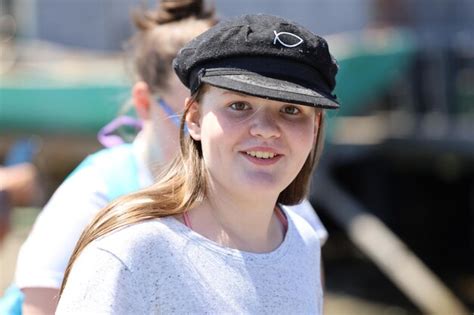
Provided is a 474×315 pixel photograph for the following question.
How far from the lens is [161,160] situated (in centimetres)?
251

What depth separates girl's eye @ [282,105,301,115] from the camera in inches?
72.1

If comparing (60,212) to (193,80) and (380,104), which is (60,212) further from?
(380,104)

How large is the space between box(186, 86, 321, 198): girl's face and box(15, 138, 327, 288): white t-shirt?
545mm

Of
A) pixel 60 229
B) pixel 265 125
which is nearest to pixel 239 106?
pixel 265 125

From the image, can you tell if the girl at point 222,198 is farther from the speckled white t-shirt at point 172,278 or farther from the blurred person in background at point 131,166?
the blurred person in background at point 131,166

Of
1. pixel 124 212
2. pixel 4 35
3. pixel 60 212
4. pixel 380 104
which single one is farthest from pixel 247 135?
pixel 4 35

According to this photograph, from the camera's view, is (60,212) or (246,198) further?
(60,212)

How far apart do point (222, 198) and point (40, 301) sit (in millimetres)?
596

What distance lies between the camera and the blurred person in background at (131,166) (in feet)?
7.32

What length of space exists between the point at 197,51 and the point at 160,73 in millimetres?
833

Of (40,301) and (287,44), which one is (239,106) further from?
(40,301)

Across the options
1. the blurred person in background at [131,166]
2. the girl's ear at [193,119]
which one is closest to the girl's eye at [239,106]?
the girl's ear at [193,119]

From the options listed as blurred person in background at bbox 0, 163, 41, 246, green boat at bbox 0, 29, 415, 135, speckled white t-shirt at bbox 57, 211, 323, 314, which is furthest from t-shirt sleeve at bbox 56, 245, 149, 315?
green boat at bbox 0, 29, 415, 135

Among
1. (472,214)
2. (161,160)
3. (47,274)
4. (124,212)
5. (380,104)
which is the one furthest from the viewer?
(472,214)
